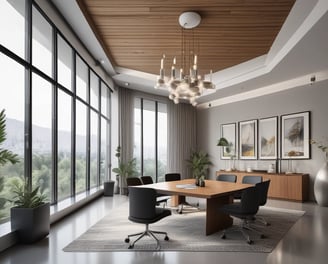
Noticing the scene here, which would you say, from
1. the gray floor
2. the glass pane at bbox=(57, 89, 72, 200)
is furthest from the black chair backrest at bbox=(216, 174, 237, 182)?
the glass pane at bbox=(57, 89, 72, 200)

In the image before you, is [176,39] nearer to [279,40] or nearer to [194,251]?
[279,40]

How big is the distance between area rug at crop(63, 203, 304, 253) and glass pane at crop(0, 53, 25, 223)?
1.26m

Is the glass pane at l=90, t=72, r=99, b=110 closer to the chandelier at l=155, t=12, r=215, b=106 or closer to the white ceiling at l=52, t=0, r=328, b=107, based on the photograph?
the white ceiling at l=52, t=0, r=328, b=107

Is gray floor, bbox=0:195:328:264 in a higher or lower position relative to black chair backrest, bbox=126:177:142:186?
lower

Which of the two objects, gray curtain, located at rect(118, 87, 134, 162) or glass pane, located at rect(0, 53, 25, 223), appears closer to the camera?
glass pane, located at rect(0, 53, 25, 223)

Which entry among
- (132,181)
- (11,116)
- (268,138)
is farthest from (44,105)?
(268,138)

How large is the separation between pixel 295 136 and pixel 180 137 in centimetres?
460

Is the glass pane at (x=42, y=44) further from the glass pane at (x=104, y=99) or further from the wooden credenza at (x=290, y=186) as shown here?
the wooden credenza at (x=290, y=186)

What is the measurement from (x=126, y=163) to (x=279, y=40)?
20.3ft

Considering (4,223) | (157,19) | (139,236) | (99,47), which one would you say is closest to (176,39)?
(157,19)

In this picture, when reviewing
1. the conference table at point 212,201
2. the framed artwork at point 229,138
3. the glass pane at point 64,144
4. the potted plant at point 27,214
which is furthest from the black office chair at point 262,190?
the framed artwork at point 229,138

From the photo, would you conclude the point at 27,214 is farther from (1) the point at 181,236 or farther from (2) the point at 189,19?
(2) the point at 189,19

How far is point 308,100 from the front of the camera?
7.91 meters

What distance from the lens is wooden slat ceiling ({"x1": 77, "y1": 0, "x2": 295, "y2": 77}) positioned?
471 cm
